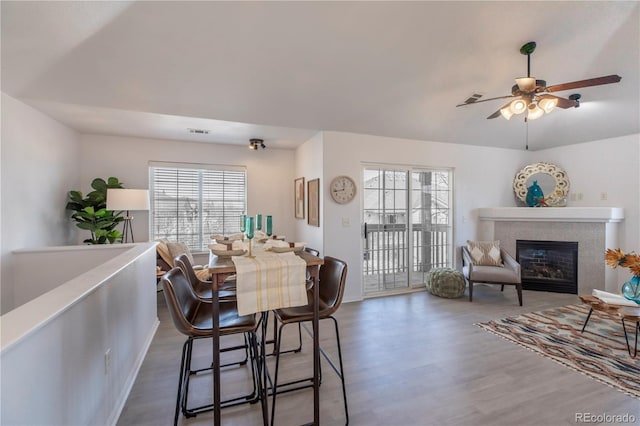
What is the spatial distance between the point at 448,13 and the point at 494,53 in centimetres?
85

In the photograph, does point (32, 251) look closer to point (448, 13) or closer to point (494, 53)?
point (448, 13)

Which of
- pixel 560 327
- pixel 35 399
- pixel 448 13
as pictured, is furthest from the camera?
pixel 560 327

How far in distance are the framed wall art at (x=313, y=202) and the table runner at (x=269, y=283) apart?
265 centimetres

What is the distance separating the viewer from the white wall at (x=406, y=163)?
4.22 m

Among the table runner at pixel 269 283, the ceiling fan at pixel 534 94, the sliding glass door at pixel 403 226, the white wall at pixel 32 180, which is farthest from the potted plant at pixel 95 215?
the ceiling fan at pixel 534 94

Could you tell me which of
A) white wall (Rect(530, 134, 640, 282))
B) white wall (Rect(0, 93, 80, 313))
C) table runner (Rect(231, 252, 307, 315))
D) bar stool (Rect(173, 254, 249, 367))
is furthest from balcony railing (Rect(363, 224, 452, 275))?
white wall (Rect(0, 93, 80, 313))

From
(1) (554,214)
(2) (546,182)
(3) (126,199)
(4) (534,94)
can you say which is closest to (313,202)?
(3) (126,199)

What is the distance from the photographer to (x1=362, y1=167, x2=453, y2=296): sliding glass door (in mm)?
4586

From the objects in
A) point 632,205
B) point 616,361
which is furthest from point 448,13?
point 632,205

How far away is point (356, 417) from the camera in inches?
73.9

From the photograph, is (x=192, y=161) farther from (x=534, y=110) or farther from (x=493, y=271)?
(x=493, y=271)

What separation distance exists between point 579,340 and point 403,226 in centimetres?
248

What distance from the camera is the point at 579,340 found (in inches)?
116

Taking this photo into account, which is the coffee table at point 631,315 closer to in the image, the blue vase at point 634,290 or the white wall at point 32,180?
the blue vase at point 634,290
